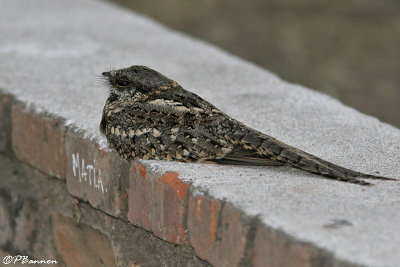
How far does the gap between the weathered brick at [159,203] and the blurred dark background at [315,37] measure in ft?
13.8

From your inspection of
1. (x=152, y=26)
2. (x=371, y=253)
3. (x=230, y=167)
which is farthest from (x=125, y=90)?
(x=152, y=26)

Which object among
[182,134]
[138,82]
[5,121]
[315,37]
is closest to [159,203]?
[182,134]

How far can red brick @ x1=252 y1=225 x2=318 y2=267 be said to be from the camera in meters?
2.31

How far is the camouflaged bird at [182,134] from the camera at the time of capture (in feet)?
9.66

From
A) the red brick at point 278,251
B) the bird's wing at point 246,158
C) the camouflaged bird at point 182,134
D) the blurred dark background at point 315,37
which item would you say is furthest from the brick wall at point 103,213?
the blurred dark background at point 315,37

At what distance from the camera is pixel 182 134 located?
3.12 metres

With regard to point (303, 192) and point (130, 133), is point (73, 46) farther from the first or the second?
point (303, 192)

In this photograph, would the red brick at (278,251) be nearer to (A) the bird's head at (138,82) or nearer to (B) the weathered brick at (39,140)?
(A) the bird's head at (138,82)

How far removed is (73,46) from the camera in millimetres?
5219

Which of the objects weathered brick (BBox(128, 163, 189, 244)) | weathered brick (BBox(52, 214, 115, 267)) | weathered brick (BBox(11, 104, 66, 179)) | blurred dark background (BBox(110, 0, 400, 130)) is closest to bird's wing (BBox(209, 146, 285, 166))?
weathered brick (BBox(128, 163, 189, 244))

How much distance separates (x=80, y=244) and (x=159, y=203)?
944 millimetres

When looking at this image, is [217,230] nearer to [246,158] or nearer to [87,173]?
[246,158]

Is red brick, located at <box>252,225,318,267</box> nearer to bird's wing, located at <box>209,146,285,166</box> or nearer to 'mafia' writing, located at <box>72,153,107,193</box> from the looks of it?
bird's wing, located at <box>209,146,285,166</box>

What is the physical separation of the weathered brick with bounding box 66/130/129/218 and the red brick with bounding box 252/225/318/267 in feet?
3.13
